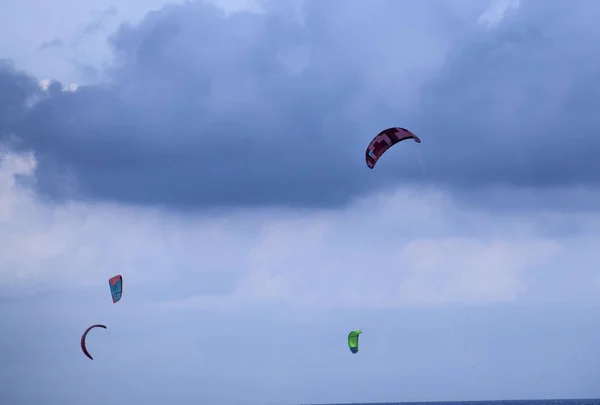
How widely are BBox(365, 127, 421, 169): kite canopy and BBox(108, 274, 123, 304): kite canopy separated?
2523 centimetres

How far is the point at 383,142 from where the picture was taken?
235 feet

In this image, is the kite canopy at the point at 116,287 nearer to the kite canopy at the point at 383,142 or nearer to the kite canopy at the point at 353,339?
the kite canopy at the point at 353,339

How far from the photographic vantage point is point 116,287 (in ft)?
286

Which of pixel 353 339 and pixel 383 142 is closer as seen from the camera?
pixel 383 142

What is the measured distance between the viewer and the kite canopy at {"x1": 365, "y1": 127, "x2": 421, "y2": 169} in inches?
2768

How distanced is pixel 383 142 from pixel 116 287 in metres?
26.0

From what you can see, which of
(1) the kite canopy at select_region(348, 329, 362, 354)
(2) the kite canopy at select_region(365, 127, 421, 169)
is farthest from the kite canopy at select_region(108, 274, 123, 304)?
(2) the kite canopy at select_region(365, 127, 421, 169)

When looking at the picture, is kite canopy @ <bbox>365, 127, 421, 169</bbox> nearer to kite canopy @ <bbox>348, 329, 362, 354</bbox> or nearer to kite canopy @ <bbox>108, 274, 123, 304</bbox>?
kite canopy @ <bbox>348, 329, 362, 354</bbox>

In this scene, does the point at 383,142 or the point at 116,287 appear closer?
the point at 383,142

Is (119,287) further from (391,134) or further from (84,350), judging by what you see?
(391,134)

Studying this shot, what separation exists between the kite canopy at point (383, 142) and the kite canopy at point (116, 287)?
25.2m

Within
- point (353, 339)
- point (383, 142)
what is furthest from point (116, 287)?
point (383, 142)

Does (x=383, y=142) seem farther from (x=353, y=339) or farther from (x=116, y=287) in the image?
(x=116, y=287)

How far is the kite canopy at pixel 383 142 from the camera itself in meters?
70.3
